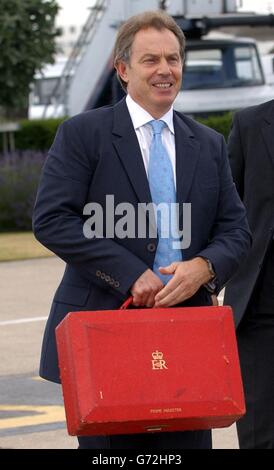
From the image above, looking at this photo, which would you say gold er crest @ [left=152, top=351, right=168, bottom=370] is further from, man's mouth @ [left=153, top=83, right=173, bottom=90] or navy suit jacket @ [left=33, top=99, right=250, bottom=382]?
man's mouth @ [left=153, top=83, right=173, bottom=90]

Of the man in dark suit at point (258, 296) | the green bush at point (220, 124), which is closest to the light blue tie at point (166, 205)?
the man in dark suit at point (258, 296)

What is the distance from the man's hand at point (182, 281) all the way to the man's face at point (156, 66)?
528 millimetres

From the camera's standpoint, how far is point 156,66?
14.4ft

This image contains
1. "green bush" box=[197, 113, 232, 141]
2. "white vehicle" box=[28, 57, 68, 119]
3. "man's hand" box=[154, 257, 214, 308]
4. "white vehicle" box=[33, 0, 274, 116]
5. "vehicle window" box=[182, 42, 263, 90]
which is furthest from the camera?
"white vehicle" box=[28, 57, 68, 119]

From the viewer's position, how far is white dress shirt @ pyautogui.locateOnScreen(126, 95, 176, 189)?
14.6 feet

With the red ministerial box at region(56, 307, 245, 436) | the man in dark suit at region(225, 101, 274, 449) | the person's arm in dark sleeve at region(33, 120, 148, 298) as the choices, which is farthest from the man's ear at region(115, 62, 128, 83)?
the man in dark suit at region(225, 101, 274, 449)

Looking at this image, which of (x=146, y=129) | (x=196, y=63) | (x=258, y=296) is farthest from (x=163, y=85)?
(x=196, y=63)

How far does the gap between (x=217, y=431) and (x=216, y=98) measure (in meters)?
15.9

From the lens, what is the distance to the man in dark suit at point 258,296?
5.43 metres

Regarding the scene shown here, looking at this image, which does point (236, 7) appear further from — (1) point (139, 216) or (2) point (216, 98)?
(1) point (139, 216)

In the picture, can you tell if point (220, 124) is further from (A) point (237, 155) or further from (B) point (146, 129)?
(B) point (146, 129)

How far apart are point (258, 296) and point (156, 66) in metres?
1.39

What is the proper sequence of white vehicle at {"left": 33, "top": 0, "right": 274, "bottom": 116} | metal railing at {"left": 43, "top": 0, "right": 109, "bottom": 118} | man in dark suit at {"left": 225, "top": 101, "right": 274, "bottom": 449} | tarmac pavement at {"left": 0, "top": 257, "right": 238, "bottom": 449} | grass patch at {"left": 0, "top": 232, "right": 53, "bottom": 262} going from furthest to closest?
metal railing at {"left": 43, "top": 0, "right": 109, "bottom": 118} → white vehicle at {"left": 33, "top": 0, "right": 274, "bottom": 116} → grass patch at {"left": 0, "top": 232, "right": 53, "bottom": 262} → tarmac pavement at {"left": 0, "top": 257, "right": 238, "bottom": 449} → man in dark suit at {"left": 225, "top": 101, "right": 274, "bottom": 449}

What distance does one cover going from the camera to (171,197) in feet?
14.4
